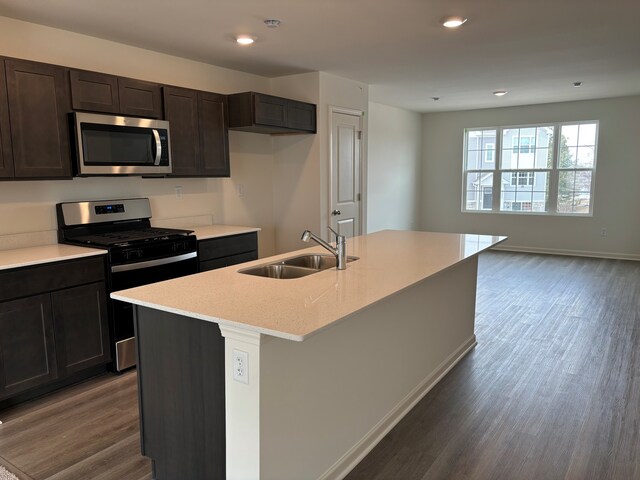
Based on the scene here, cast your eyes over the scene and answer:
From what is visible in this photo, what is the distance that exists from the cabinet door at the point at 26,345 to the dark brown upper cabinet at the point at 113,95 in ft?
4.42

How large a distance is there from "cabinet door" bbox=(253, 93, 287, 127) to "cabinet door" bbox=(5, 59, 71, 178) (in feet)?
5.23

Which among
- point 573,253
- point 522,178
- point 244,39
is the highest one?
point 244,39

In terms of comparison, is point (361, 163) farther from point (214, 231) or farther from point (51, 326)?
point (51, 326)

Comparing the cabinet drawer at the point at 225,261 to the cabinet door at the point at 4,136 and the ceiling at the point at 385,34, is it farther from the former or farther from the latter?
the ceiling at the point at 385,34

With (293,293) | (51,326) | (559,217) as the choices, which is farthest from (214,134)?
(559,217)

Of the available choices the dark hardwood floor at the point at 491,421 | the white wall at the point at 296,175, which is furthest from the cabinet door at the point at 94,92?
the white wall at the point at 296,175

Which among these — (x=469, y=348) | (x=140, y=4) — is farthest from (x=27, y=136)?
(x=469, y=348)

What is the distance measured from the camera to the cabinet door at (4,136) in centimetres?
284

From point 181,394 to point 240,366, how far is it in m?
0.43

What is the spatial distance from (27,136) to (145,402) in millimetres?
1927

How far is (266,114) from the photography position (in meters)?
4.36

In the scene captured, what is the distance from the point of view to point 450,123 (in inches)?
338

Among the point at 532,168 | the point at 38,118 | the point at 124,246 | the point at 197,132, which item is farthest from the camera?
the point at 532,168

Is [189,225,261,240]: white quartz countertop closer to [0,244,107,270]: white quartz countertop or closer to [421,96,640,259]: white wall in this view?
[0,244,107,270]: white quartz countertop
